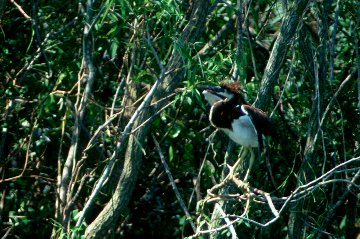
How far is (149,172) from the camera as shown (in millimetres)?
6605

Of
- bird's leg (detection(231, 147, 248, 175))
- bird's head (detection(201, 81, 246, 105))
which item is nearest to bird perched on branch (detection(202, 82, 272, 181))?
bird's head (detection(201, 81, 246, 105))

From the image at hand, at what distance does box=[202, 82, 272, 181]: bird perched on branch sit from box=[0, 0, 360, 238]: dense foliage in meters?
0.23

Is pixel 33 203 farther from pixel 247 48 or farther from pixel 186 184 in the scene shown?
pixel 247 48

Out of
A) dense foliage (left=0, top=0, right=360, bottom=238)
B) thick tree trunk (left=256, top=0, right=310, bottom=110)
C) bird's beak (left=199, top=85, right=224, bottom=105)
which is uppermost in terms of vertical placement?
thick tree trunk (left=256, top=0, right=310, bottom=110)

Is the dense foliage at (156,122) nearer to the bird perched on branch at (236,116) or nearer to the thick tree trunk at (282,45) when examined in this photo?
the thick tree trunk at (282,45)

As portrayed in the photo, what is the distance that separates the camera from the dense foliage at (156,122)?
547 centimetres

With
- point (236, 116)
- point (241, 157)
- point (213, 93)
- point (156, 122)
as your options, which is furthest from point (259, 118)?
point (156, 122)

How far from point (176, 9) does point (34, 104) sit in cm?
196

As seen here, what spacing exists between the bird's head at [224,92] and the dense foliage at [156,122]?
163 millimetres

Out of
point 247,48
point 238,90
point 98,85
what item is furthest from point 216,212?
point 98,85

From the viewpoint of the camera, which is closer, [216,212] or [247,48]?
[216,212]

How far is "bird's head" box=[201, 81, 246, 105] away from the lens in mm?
4785

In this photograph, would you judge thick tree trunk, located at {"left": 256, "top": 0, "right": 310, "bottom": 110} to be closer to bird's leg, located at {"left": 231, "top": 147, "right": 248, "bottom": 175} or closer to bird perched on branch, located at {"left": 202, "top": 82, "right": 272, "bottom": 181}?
bird perched on branch, located at {"left": 202, "top": 82, "right": 272, "bottom": 181}

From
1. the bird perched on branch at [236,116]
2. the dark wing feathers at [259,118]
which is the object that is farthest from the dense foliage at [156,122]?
the dark wing feathers at [259,118]
